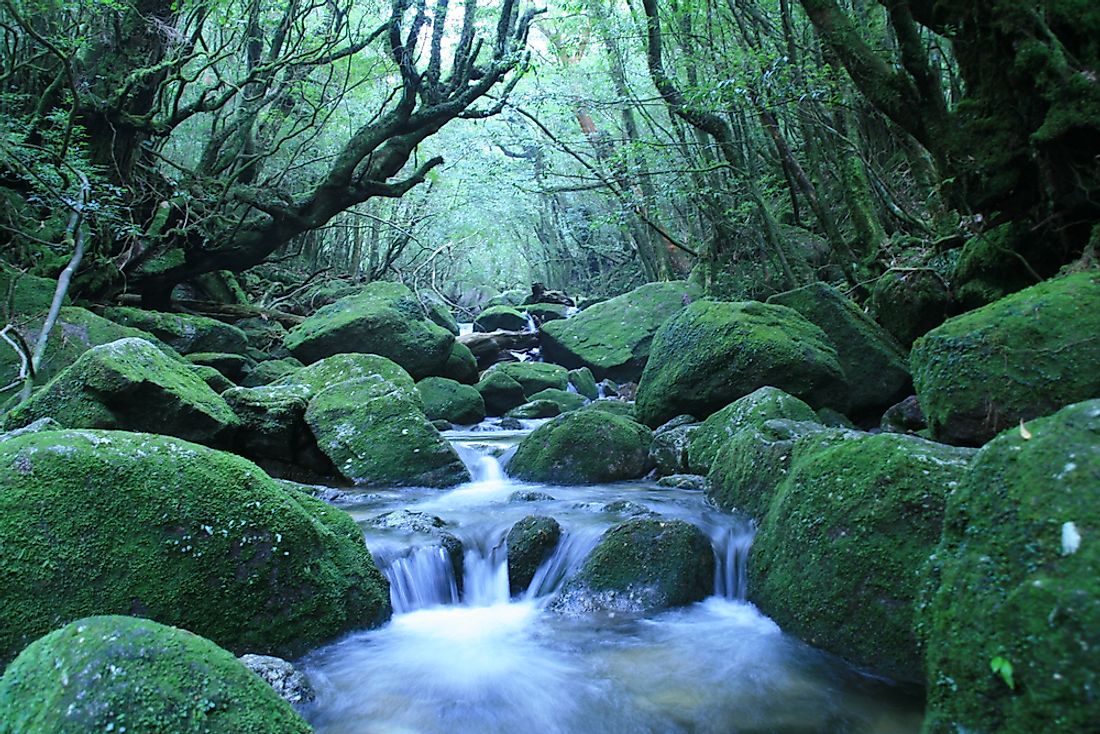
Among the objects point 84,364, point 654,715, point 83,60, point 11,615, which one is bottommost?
point 654,715

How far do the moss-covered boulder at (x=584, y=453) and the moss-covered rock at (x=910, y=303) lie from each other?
3.30m

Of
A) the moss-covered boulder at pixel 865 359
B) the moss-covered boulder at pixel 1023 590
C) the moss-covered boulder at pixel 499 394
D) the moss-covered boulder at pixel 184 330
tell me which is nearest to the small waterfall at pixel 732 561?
the moss-covered boulder at pixel 1023 590

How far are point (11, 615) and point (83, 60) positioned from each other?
10710mm

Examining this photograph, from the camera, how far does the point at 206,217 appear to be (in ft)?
38.7

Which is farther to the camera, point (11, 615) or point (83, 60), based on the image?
point (83, 60)

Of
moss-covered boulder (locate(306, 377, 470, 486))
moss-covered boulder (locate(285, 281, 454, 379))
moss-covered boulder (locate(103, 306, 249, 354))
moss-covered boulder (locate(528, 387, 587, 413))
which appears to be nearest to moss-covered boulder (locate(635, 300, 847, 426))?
moss-covered boulder (locate(306, 377, 470, 486))

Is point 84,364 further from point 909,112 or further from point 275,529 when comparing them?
point 909,112

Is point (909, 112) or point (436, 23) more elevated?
point (436, 23)

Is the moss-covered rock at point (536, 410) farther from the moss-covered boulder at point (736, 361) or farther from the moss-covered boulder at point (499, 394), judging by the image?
the moss-covered boulder at point (736, 361)

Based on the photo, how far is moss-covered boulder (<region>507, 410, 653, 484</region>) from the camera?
25.0 feet

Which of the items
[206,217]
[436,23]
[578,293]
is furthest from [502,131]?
[206,217]

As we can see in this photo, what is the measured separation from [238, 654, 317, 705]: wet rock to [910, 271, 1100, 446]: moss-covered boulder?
14.8ft

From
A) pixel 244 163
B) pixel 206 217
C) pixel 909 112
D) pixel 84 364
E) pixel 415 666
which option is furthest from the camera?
pixel 244 163

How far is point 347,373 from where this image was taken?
8.59 meters
